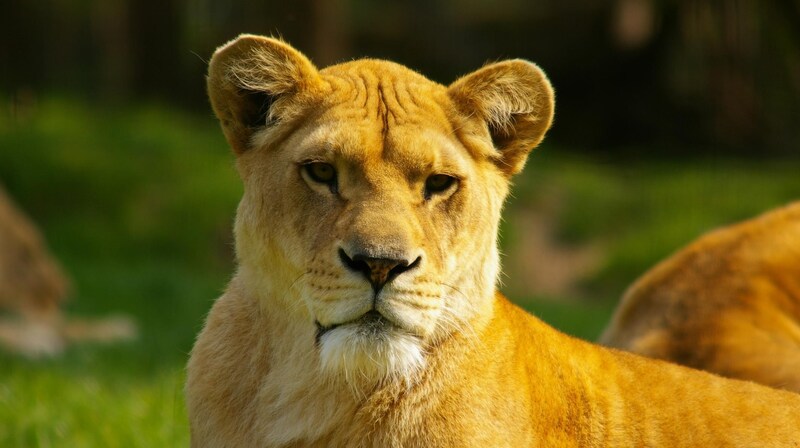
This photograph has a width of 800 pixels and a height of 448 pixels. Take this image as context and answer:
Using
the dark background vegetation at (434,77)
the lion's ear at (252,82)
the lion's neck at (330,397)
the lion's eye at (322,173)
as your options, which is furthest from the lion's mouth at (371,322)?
the dark background vegetation at (434,77)

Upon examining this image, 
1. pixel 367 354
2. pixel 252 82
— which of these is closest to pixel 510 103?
pixel 252 82

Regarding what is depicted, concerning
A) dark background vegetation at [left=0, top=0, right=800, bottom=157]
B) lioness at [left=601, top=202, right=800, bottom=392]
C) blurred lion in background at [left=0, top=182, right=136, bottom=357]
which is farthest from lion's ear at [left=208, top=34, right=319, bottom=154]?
dark background vegetation at [left=0, top=0, right=800, bottom=157]

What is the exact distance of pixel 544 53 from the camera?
800 inches

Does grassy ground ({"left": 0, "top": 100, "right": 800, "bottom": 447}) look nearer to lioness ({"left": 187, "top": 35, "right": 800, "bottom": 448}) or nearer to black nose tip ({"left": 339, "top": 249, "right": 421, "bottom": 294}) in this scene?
lioness ({"left": 187, "top": 35, "right": 800, "bottom": 448})

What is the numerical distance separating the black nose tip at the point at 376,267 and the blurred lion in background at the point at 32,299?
5986mm

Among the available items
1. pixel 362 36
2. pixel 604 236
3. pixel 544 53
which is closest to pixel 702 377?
pixel 604 236

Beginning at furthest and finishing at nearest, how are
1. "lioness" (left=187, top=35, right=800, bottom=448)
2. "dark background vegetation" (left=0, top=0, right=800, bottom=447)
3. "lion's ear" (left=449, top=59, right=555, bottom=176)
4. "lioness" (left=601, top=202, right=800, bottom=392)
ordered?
1. "dark background vegetation" (left=0, top=0, right=800, bottom=447)
2. "lioness" (left=601, top=202, right=800, bottom=392)
3. "lion's ear" (left=449, top=59, right=555, bottom=176)
4. "lioness" (left=187, top=35, right=800, bottom=448)

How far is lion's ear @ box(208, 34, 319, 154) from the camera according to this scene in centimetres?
371

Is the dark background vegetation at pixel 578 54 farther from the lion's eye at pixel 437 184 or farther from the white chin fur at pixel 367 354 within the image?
the white chin fur at pixel 367 354

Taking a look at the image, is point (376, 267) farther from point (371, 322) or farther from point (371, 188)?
point (371, 188)

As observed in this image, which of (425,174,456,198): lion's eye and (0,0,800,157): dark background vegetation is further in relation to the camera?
(0,0,800,157): dark background vegetation

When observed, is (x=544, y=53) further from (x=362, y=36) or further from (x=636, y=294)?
(x=636, y=294)

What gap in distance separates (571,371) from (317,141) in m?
1.19

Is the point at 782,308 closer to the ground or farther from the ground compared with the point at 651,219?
farther from the ground
